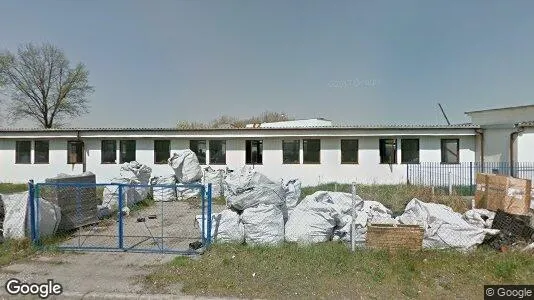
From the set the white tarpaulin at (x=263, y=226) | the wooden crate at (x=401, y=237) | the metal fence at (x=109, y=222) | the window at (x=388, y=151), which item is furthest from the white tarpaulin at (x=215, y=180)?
the wooden crate at (x=401, y=237)

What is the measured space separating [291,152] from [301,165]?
0.89m

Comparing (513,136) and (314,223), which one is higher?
(513,136)

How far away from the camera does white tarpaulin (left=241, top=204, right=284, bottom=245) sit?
700 cm

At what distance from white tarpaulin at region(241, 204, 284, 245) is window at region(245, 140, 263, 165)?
11.2m

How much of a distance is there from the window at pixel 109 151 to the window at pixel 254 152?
24.4ft

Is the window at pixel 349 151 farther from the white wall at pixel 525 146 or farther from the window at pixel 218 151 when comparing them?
the white wall at pixel 525 146

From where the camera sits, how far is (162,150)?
18766 millimetres

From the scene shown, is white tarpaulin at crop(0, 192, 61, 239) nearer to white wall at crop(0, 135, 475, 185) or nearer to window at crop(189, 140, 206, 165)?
Answer: white wall at crop(0, 135, 475, 185)

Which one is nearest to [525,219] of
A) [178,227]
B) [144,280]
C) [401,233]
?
[401,233]

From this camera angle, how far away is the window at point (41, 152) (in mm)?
19406

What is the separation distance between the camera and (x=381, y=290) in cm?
505

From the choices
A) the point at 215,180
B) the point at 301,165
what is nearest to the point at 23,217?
the point at 215,180

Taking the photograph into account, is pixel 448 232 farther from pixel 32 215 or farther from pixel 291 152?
pixel 291 152

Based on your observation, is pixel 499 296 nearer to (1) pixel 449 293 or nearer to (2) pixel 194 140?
(1) pixel 449 293
